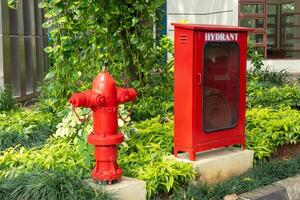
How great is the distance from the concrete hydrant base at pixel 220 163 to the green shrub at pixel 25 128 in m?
1.64

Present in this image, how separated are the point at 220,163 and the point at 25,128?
2244 mm

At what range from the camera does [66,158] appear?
4609 millimetres

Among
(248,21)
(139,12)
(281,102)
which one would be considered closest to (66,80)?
(139,12)

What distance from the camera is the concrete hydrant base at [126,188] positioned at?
393 cm

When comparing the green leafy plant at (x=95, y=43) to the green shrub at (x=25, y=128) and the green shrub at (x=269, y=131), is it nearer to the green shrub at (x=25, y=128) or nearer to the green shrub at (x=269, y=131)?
the green shrub at (x=25, y=128)

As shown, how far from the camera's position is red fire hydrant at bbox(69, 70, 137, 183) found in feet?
13.0

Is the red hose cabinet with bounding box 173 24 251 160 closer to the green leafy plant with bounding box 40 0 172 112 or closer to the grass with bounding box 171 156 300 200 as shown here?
the grass with bounding box 171 156 300 200

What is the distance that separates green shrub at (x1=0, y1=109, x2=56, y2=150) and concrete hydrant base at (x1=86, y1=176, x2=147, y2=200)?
1616 mm

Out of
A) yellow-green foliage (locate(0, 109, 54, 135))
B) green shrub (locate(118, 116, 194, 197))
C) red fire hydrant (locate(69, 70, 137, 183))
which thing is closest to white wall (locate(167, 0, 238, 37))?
yellow-green foliage (locate(0, 109, 54, 135))

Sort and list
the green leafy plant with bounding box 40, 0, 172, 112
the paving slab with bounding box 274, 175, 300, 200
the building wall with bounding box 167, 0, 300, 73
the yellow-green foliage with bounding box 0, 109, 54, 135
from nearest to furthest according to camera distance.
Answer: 1. the paving slab with bounding box 274, 175, 300, 200
2. the yellow-green foliage with bounding box 0, 109, 54, 135
3. the green leafy plant with bounding box 40, 0, 172, 112
4. the building wall with bounding box 167, 0, 300, 73

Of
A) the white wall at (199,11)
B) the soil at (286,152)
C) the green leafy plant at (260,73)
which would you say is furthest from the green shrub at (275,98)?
the white wall at (199,11)

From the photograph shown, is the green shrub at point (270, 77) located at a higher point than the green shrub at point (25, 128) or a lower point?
higher

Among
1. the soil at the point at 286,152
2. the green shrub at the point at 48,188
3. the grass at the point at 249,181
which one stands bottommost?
the grass at the point at 249,181

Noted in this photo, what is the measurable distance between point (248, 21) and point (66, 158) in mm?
10105
